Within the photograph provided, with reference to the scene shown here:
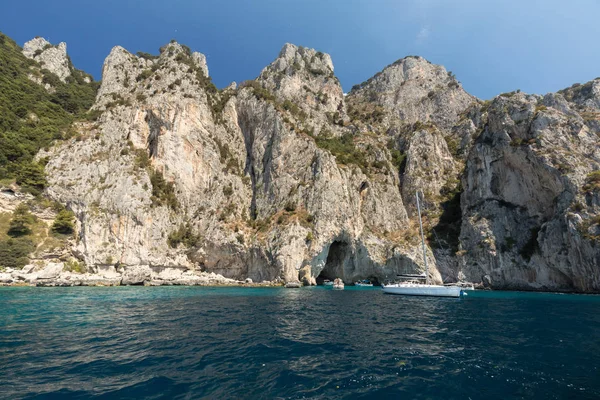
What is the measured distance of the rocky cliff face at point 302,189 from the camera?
49.4 metres

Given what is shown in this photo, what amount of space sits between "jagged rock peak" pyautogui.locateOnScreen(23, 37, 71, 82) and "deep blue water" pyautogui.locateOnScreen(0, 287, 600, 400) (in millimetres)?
99676

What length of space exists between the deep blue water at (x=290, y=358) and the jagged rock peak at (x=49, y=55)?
9968 centimetres

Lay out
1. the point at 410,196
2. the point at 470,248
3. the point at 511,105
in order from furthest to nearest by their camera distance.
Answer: the point at 410,196
the point at 511,105
the point at 470,248

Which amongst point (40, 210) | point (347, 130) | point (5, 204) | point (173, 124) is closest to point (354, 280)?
point (347, 130)

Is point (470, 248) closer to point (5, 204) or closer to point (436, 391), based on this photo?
point (436, 391)

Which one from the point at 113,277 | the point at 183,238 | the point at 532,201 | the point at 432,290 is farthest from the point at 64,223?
the point at 532,201

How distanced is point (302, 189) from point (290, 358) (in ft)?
171

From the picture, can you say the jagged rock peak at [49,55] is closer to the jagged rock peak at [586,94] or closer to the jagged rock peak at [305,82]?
the jagged rock peak at [305,82]

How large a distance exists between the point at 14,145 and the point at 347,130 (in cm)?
7884

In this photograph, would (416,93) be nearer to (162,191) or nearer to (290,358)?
(162,191)

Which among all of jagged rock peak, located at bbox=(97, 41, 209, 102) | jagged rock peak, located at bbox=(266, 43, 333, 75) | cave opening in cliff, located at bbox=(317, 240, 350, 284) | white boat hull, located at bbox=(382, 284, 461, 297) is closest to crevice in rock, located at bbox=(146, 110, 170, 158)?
jagged rock peak, located at bbox=(97, 41, 209, 102)

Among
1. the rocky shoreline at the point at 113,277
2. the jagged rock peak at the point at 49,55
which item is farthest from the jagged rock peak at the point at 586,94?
the jagged rock peak at the point at 49,55

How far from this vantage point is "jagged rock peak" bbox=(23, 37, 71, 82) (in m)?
82.7

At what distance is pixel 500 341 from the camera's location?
1166 cm
